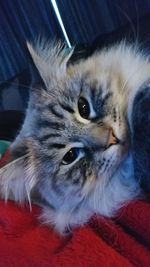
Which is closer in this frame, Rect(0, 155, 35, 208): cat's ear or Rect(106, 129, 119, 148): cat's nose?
Rect(106, 129, 119, 148): cat's nose

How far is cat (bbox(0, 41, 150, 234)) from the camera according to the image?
1123 millimetres

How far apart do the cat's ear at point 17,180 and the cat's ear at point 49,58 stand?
28cm

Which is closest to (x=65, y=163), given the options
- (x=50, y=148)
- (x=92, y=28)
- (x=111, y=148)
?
(x=50, y=148)

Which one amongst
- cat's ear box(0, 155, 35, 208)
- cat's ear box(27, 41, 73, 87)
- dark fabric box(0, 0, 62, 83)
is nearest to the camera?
cat's ear box(0, 155, 35, 208)

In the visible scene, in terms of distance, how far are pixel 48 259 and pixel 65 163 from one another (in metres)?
0.32

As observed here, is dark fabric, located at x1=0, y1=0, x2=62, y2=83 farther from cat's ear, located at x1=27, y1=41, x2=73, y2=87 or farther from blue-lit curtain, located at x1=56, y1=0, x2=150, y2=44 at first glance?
cat's ear, located at x1=27, y1=41, x2=73, y2=87

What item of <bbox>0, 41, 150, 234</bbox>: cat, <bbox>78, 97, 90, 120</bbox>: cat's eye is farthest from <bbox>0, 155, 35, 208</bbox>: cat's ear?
<bbox>78, 97, 90, 120</bbox>: cat's eye

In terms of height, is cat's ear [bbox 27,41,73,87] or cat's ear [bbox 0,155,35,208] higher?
cat's ear [bbox 27,41,73,87]

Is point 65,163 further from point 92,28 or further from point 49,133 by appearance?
point 92,28

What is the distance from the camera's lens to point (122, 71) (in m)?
1.27

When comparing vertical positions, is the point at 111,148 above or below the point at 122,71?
below

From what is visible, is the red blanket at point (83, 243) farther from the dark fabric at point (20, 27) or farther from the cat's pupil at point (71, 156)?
the dark fabric at point (20, 27)

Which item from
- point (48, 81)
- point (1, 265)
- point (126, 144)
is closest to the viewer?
point (1, 265)

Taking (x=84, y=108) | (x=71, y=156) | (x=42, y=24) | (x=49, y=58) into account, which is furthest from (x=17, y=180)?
(x=42, y=24)
